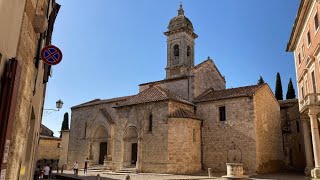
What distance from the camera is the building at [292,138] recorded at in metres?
Answer: 30.8

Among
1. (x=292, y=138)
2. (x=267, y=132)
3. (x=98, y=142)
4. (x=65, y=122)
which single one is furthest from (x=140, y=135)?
(x=65, y=122)

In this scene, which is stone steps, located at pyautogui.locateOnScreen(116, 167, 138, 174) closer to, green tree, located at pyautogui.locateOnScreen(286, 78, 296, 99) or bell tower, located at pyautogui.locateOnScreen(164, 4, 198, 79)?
bell tower, located at pyautogui.locateOnScreen(164, 4, 198, 79)

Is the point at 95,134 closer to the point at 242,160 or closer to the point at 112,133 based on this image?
the point at 112,133

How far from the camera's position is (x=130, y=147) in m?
25.2

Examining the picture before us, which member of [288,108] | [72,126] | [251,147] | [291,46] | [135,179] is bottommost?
[135,179]

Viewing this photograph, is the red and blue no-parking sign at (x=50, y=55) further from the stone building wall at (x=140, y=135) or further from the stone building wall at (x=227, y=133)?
the stone building wall at (x=227, y=133)

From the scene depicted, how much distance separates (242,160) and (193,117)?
5.34 meters

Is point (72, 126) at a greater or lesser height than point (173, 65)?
lesser

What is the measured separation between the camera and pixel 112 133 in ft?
96.9

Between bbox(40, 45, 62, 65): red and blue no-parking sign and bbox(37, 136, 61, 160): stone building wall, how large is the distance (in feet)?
118

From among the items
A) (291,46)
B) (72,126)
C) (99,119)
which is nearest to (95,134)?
(99,119)

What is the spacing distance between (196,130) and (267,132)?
6.53m

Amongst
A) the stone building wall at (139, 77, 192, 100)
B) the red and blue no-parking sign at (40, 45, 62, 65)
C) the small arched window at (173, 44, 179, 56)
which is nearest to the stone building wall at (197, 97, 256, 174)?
the stone building wall at (139, 77, 192, 100)

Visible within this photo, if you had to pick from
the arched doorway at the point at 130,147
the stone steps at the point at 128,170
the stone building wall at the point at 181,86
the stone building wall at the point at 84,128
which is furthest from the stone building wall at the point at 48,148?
the stone building wall at the point at 181,86
